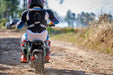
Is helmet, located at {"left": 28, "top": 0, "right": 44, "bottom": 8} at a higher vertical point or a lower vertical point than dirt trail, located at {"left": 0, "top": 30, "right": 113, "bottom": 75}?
higher

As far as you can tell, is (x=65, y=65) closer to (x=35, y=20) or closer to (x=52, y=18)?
(x=52, y=18)

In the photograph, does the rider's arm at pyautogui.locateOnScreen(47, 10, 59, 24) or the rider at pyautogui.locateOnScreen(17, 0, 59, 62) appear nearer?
the rider at pyautogui.locateOnScreen(17, 0, 59, 62)

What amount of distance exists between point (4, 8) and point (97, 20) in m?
47.6

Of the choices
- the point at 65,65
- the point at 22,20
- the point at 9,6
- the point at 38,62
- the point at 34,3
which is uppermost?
the point at 9,6

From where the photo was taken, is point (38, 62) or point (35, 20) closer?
point (38, 62)

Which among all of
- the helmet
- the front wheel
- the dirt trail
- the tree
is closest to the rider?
the helmet

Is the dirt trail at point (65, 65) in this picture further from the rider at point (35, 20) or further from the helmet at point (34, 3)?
the helmet at point (34, 3)

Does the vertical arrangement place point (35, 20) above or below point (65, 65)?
above

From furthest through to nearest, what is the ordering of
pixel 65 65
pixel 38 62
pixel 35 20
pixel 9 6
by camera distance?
pixel 9 6, pixel 65 65, pixel 35 20, pixel 38 62

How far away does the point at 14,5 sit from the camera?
177 feet

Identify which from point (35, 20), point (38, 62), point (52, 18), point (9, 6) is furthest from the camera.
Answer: point (9, 6)

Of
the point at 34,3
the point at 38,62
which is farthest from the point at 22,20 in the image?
the point at 38,62

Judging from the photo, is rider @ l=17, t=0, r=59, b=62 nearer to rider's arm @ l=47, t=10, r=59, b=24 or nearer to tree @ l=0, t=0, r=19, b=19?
rider's arm @ l=47, t=10, r=59, b=24

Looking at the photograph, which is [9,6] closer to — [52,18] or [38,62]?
[52,18]
